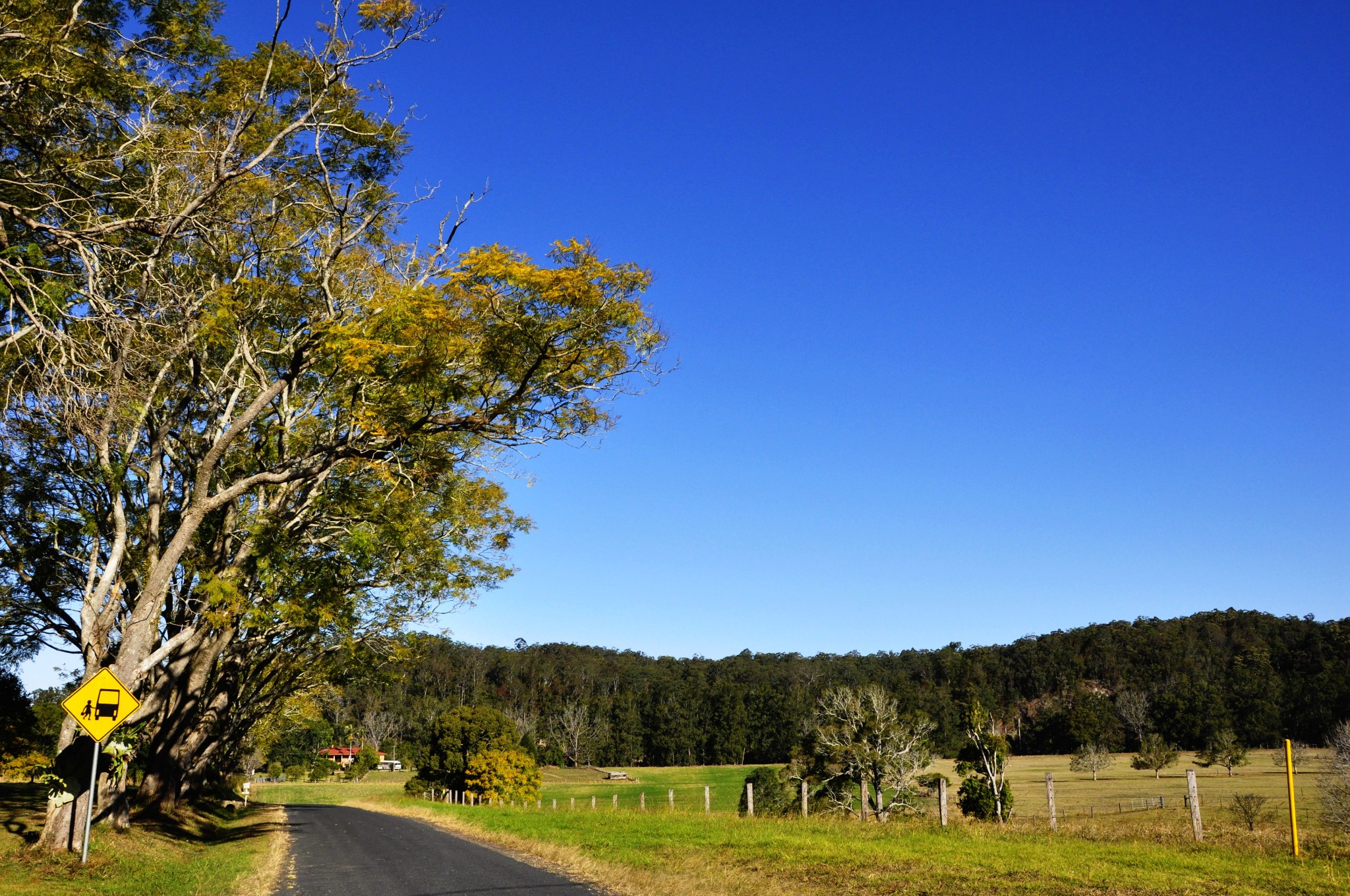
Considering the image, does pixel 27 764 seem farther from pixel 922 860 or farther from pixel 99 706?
pixel 922 860

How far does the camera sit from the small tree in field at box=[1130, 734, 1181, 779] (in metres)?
77.1

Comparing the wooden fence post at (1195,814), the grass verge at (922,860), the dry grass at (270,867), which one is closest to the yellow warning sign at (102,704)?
the dry grass at (270,867)

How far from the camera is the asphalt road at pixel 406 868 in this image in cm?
1353

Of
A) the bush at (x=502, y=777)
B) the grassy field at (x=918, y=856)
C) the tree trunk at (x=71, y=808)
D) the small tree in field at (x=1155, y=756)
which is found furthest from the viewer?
the small tree in field at (x=1155, y=756)

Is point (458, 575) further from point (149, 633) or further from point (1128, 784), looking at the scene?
point (1128, 784)

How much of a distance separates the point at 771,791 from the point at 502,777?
55.1ft

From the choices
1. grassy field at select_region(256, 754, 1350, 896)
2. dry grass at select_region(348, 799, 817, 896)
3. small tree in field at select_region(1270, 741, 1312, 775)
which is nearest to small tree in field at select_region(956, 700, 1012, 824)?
grassy field at select_region(256, 754, 1350, 896)

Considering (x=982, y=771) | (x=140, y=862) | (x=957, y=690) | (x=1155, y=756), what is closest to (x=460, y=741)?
(x=982, y=771)

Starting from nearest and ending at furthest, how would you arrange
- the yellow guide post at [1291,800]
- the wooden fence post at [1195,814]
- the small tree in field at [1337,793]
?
the yellow guide post at [1291,800], the wooden fence post at [1195,814], the small tree in field at [1337,793]

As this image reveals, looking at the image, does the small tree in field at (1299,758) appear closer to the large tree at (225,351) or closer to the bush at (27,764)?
the large tree at (225,351)

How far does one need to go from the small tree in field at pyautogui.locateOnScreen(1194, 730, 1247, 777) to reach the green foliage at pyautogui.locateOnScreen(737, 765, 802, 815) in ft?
154

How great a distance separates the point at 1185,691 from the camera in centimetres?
10631

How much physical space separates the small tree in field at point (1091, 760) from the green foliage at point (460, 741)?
48399mm

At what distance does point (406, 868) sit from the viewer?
653 inches
